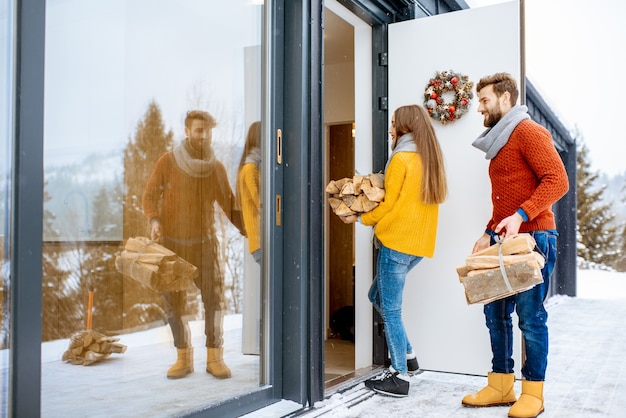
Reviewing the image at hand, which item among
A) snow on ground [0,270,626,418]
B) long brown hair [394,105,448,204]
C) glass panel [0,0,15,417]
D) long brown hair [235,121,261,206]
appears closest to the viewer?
glass panel [0,0,15,417]

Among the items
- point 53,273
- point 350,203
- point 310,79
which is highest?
point 310,79

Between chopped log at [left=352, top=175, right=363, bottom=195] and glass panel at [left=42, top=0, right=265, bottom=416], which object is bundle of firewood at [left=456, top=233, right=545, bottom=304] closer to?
chopped log at [left=352, top=175, right=363, bottom=195]

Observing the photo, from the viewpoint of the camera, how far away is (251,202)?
2.93 m

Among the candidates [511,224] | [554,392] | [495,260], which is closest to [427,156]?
[511,224]

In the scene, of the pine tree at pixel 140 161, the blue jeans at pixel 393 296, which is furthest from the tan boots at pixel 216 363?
the blue jeans at pixel 393 296

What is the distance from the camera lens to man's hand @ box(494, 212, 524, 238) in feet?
9.37

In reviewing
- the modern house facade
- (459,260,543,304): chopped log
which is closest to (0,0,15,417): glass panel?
the modern house facade

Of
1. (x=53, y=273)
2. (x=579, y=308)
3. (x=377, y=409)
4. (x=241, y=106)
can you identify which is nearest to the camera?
(x=53, y=273)

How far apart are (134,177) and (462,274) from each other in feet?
4.94

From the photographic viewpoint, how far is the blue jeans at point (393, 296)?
3367 millimetres

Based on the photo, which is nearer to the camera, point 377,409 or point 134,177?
point 134,177

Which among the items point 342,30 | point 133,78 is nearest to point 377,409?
point 133,78

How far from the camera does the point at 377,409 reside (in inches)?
122

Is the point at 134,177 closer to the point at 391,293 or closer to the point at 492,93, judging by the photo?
the point at 391,293
